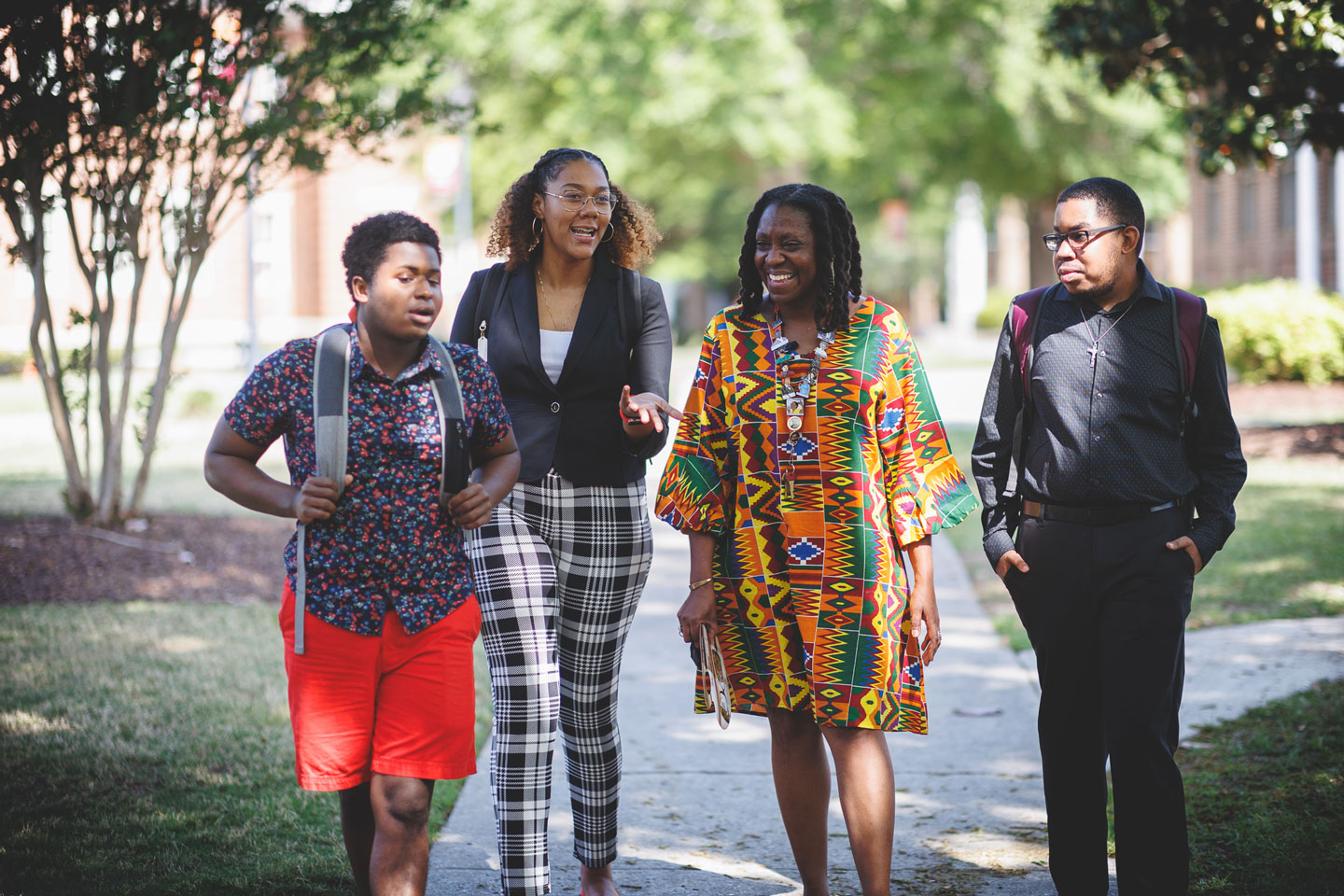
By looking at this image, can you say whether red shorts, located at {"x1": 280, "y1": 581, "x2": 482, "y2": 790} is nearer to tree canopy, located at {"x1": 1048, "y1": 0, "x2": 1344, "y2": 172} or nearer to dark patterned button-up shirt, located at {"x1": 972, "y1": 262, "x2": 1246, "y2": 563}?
dark patterned button-up shirt, located at {"x1": 972, "y1": 262, "x2": 1246, "y2": 563}

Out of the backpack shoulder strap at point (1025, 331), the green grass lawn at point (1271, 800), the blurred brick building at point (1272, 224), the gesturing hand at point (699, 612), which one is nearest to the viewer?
the gesturing hand at point (699, 612)

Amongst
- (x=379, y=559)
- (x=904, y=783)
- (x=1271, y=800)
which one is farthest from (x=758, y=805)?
(x=379, y=559)

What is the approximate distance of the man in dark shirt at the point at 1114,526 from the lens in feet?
11.6

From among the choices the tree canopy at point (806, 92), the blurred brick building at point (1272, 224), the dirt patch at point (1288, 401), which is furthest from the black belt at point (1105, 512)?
the tree canopy at point (806, 92)

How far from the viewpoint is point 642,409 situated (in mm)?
3723

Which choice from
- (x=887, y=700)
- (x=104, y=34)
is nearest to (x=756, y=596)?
(x=887, y=700)

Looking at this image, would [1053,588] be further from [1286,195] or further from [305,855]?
[1286,195]

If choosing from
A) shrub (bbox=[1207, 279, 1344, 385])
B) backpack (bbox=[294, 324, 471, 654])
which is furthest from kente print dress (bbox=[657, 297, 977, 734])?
shrub (bbox=[1207, 279, 1344, 385])

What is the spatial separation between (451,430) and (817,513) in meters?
0.98

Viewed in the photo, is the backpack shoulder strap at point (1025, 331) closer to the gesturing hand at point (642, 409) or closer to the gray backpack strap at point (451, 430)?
the gesturing hand at point (642, 409)

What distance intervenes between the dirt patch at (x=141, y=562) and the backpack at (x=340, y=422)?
18.3 ft

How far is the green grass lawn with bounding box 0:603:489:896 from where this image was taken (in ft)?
13.7

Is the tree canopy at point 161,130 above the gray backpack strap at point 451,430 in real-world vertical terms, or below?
above

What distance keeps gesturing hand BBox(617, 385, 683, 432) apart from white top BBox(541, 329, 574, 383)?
0.20 meters
